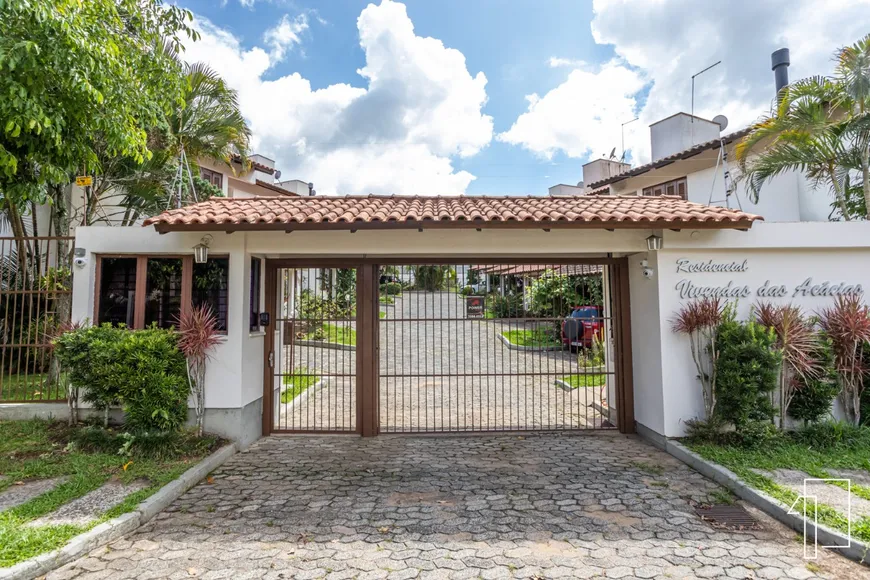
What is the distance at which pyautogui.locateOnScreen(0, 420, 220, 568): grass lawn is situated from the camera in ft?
12.6

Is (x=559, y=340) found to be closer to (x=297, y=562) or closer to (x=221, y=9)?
(x=297, y=562)

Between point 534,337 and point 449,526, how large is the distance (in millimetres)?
4185

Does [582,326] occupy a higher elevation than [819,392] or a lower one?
higher

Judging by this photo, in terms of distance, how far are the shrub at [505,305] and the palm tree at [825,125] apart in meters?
5.41

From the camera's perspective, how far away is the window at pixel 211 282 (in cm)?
697

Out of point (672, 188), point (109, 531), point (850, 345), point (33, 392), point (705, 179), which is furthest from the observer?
point (672, 188)

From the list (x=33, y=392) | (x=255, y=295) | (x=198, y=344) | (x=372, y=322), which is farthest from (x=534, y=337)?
(x=33, y=392)

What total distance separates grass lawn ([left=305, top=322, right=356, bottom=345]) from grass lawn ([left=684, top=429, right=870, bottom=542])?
5.68 meters

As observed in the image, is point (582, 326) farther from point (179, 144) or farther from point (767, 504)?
point (179, 144)

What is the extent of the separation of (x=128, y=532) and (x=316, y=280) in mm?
4457

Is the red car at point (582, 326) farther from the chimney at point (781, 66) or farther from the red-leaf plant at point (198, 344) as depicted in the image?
the chimney at point (781, 66)

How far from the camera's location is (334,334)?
7.82 metres

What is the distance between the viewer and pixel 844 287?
6.80 m

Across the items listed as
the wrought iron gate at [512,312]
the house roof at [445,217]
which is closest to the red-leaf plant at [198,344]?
the house roof at [445,217]
